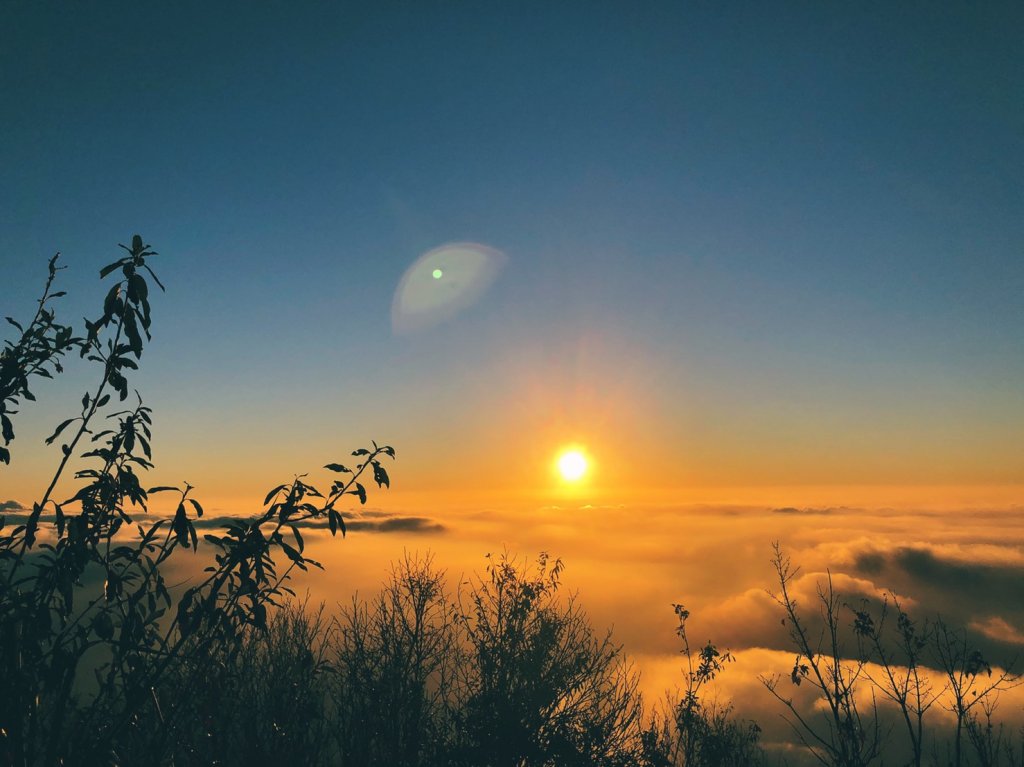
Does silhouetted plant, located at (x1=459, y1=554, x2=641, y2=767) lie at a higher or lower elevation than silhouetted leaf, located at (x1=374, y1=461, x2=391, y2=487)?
lower

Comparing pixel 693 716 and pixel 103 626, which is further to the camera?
pixel 693 716

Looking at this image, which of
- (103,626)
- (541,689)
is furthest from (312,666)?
(541,689)

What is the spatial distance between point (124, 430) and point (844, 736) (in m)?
18.6

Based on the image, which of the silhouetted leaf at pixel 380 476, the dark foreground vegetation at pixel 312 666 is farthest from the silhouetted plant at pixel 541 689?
the silhouetted leaf at pixel 380 476

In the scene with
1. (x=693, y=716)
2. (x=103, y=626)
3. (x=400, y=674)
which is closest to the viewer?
(x=103, y=626)

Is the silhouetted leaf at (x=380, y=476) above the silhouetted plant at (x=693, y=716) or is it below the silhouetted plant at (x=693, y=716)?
above

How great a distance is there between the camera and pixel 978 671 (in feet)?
47.0

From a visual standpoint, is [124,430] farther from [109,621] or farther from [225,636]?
[225,636]

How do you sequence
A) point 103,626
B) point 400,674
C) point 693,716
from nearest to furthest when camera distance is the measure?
point 103,626
point 693,716
point 400,674

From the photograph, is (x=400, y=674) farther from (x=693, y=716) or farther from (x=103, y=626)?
(x=103, y=626)

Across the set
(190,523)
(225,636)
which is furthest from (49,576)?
(225,636)

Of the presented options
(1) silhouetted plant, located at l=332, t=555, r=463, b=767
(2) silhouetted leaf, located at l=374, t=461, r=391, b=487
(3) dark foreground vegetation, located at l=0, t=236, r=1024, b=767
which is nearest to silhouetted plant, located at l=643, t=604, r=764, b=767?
(3) dark foreground vegetation, located at l=0, t=236, r=1024, b=767

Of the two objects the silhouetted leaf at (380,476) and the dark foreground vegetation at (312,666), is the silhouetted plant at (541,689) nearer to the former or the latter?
the dark foreground vegetation at (312,666)

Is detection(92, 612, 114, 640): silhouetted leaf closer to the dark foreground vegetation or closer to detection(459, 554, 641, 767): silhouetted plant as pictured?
the dark foreground vegetation
